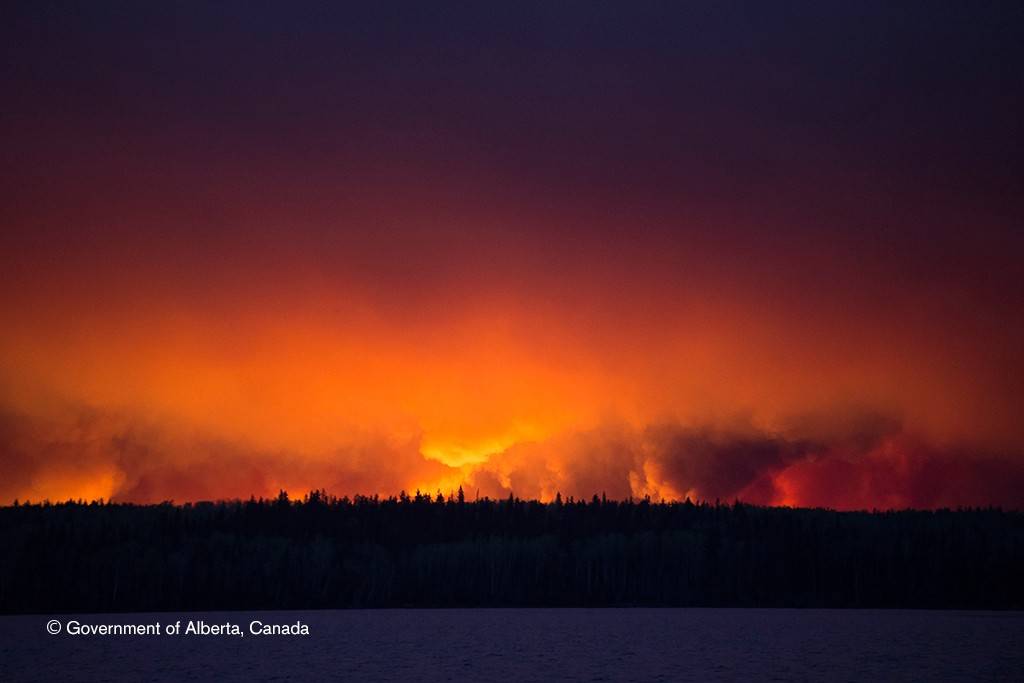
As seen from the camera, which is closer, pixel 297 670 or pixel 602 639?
pixel 297 670

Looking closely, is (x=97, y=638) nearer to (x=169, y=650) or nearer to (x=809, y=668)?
(x=169, y=650)

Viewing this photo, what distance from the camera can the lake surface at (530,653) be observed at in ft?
300

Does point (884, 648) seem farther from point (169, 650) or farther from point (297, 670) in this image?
point (169, 650)

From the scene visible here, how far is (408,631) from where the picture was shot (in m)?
168

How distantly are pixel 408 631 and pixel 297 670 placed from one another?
7495cm

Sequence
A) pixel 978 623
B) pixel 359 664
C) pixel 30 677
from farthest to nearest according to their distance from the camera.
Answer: pixel 978 623
pixel 359 664
pixel 30 677

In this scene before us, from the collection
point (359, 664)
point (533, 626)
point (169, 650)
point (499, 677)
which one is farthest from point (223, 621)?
point (499, 677)

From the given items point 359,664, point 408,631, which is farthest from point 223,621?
point 359,664

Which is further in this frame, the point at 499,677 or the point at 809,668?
the point at 809,668

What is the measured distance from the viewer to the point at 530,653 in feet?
393

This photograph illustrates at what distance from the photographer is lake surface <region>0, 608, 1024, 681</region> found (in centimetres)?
9144

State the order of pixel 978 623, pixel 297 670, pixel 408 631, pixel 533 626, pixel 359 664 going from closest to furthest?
pixel 297 670, pixel 359 664, pixel 408 631, pixel 533 626, pixel 978 623

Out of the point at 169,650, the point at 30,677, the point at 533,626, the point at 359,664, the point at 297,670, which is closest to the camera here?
the point at 30,677

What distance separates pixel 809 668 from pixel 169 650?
2890 inches
